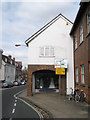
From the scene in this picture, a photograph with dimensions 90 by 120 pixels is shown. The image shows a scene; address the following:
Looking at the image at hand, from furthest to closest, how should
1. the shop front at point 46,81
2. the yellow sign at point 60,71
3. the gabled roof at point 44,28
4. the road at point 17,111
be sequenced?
the shop front at point 46,81, the gabled roof at point 44,28, the yellow sign at point 60,71, the road at point 17,111

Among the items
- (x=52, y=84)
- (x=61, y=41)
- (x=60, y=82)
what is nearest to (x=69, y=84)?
(x=60, y=82)

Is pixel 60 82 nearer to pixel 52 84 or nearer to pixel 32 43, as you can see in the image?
pixel 52 84

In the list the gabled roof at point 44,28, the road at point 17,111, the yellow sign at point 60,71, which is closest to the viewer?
the road at point 17,111

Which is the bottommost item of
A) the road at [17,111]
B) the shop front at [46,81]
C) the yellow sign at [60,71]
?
the road at [17,111]

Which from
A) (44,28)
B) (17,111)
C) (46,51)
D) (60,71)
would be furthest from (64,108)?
(44,28)

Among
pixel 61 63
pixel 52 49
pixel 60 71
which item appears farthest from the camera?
pixel 52 49

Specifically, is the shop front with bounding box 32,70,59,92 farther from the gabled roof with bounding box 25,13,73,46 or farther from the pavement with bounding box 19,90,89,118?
the pavement with bounding box 19,90,89,118

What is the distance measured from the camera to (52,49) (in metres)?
22.3

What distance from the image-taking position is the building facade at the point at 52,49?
21.9m

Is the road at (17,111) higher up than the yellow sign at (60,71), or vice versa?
the yellow sign at (60,71)

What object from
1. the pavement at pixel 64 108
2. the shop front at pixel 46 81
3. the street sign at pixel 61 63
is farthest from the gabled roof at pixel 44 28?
the pavement at pixel 64 108

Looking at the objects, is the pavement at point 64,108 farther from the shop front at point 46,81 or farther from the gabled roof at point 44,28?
the gabled roof at point 44,28

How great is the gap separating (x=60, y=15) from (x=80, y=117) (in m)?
15.4

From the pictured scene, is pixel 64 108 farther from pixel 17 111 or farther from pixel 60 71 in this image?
pixel 60 71
